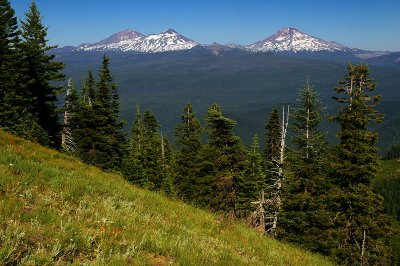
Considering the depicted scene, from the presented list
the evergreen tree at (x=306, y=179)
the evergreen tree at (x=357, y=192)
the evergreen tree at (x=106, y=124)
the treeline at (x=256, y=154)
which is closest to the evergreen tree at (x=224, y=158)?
the treeline at (x=256, y=154)

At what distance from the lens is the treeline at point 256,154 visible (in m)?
25.6

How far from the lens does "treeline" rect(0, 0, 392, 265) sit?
2564cm

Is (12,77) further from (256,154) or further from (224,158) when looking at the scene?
(256,154)

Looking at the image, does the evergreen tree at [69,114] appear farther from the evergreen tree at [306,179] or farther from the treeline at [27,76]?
the evergreen tree at [306,179]

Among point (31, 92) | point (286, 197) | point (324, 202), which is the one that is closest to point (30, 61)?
point (31, 92)

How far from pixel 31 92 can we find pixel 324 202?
29525 mm

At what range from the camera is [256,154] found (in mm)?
41906

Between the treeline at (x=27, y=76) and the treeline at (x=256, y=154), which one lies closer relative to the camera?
the treeline at (x=256, y=154)

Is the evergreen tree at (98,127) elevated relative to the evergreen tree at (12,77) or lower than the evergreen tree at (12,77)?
lower

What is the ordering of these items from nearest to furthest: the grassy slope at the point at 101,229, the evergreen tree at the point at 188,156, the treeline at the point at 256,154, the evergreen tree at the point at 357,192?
the grassy slope at the point at 101,229 → the evergreen tree at the point at 357,192 → the treeline at the point at 256,154 → the evergreen tree at the point at 188,156

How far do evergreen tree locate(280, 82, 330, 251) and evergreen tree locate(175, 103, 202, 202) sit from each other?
14.7 m

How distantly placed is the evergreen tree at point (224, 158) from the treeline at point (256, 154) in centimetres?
→ 10

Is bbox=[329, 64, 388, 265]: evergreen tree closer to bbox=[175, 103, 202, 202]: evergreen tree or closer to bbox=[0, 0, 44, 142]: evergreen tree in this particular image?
bbox=[175, 103, 202, 202]: evergreen tree

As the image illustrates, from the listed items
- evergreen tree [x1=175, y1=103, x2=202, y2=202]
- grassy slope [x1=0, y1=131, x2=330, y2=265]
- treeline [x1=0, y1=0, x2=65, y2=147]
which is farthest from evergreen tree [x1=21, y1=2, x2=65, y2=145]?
grassy slope [x1=0, y1=131, x2=330, y2=265]
